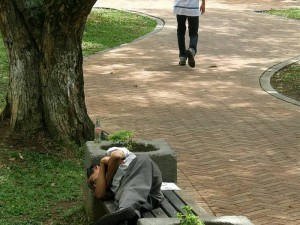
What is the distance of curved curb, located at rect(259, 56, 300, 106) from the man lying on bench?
590 cm

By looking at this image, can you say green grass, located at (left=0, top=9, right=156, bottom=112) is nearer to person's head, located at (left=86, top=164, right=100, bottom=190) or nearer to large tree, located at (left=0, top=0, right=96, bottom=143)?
large tree, located at (left=0, top=0, right=96, bottom=143)

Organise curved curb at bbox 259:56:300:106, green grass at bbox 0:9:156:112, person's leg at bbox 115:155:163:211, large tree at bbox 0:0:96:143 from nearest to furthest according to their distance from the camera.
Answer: person's leg at bbox 115:155:163:211 < large tree at bbox 0:0:96:143 < curved curb at bbox 259:56:300:106 < green grass at bbox 0:9:156:112

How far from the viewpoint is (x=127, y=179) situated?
22.1ft

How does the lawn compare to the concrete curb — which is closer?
the concrete curb

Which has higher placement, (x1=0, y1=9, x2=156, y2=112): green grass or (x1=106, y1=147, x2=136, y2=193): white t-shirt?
(x1=106, y1=147, x2=136, y2=193): white t-shirt

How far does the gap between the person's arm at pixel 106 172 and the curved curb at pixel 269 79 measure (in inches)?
236

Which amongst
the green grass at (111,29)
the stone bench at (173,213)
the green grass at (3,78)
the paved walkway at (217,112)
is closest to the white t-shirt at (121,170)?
the stone bench at (173,213)

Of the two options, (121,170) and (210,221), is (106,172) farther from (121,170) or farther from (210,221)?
(210,221)

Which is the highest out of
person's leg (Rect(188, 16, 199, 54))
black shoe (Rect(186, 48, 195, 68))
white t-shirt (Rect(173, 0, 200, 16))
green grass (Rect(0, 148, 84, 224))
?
white t-shirt (Rect(173, 0, 200, 16))

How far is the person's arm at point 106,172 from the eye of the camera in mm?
6766

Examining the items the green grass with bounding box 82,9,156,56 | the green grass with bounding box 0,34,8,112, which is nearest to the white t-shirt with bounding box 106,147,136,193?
the green grass with bounding box 0,34,8,112

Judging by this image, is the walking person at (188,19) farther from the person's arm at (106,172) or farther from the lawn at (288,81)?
the person's arm at (106,172)

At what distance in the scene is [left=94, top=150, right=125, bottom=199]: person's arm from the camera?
677 cm

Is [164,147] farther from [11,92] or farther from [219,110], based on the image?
[219,110]
